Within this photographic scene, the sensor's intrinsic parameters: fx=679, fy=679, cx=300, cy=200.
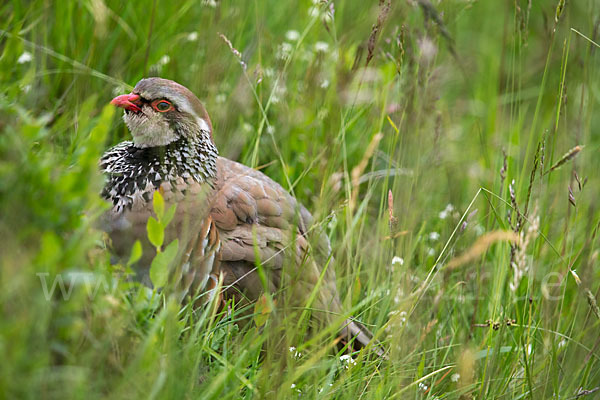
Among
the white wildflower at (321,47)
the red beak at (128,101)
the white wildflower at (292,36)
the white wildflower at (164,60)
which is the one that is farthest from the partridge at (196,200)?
the white wildflower at (292,36)

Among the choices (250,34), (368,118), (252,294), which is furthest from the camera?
(250,34)

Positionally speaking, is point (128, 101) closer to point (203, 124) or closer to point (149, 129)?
point (149, 129)

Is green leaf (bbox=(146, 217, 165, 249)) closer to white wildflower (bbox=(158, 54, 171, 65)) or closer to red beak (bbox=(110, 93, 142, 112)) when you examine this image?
red beak (bbox=(110, 93, 142, 112))

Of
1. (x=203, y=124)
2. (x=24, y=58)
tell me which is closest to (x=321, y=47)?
(x=203, y=124)

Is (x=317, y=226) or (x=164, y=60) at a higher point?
(x=164, y=60)

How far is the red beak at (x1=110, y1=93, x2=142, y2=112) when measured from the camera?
9.59 feet

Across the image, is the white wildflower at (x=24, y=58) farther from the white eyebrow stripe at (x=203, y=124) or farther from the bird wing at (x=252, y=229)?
the bird wing at (x=252, y=229)

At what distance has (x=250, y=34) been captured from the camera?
4.16 metres

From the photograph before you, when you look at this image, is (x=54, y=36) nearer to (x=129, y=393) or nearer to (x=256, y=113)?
(x=256, y=113)

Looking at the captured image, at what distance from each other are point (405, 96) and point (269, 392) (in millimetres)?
1097

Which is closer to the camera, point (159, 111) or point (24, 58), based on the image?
point (159, 111)

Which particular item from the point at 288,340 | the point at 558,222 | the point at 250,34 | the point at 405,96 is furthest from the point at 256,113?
the point at 288,340

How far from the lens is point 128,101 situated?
295 cm

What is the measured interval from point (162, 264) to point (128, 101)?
116cm
